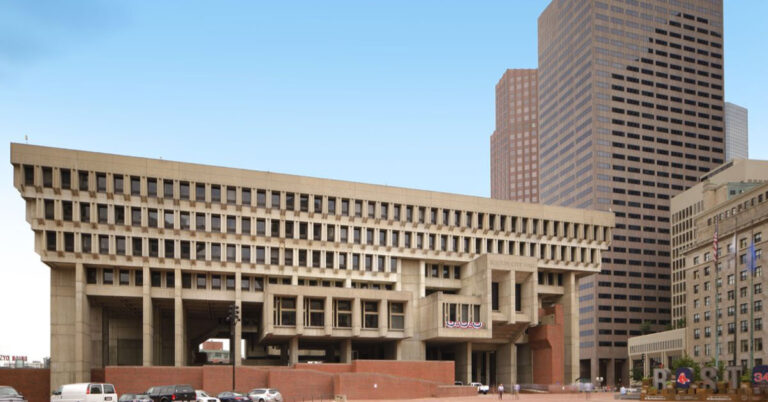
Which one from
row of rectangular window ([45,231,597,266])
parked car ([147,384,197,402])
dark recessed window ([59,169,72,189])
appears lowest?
parked car ([147,384,197,402])

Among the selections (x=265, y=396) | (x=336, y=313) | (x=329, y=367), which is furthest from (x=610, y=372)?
(x=265, y=396)

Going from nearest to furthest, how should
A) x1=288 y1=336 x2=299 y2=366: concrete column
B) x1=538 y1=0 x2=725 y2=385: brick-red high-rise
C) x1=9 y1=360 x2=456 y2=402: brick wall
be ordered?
x1=9 y1=360 x2=456 y2=402: brick wall → x1=288 y1=336 x2=299 y2=366: concrete column → x1=538 y1=0 x2=725 y2=385: brick-red high-rise

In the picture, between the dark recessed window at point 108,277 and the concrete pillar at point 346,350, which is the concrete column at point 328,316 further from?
the dark recessed window at point 108,277

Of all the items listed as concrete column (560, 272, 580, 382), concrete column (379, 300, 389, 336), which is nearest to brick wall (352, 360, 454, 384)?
concrete column (379, 300, 389, 336)

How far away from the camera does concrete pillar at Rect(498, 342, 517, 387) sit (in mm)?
97963

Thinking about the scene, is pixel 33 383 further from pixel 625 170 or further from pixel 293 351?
pixel 625 170

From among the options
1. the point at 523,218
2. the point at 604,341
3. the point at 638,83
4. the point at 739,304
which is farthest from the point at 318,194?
the point at 638,83

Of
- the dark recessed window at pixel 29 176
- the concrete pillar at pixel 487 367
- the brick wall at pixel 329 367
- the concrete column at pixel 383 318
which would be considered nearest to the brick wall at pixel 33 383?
the dark recessed window at pixel 29 176

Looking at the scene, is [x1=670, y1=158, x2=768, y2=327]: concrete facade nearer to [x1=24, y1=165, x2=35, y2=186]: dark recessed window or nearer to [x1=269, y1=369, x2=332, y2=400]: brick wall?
[x1=269, y1=369, x2=332, y2=400]: brick wall

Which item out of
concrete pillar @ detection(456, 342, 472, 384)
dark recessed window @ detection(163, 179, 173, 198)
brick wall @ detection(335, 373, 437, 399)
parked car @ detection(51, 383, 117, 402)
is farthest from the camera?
concrete pillar @ detection(456, 342, 472, 384)

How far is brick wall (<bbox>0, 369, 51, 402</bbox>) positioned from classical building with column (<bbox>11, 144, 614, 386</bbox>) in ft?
5.10

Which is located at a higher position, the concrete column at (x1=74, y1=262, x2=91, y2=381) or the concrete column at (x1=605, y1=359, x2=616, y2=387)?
the concrete column at (x1=74, y1=262, x2=91, y2=381)

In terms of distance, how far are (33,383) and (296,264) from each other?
99.5 ft

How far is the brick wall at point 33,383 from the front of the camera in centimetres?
7738
